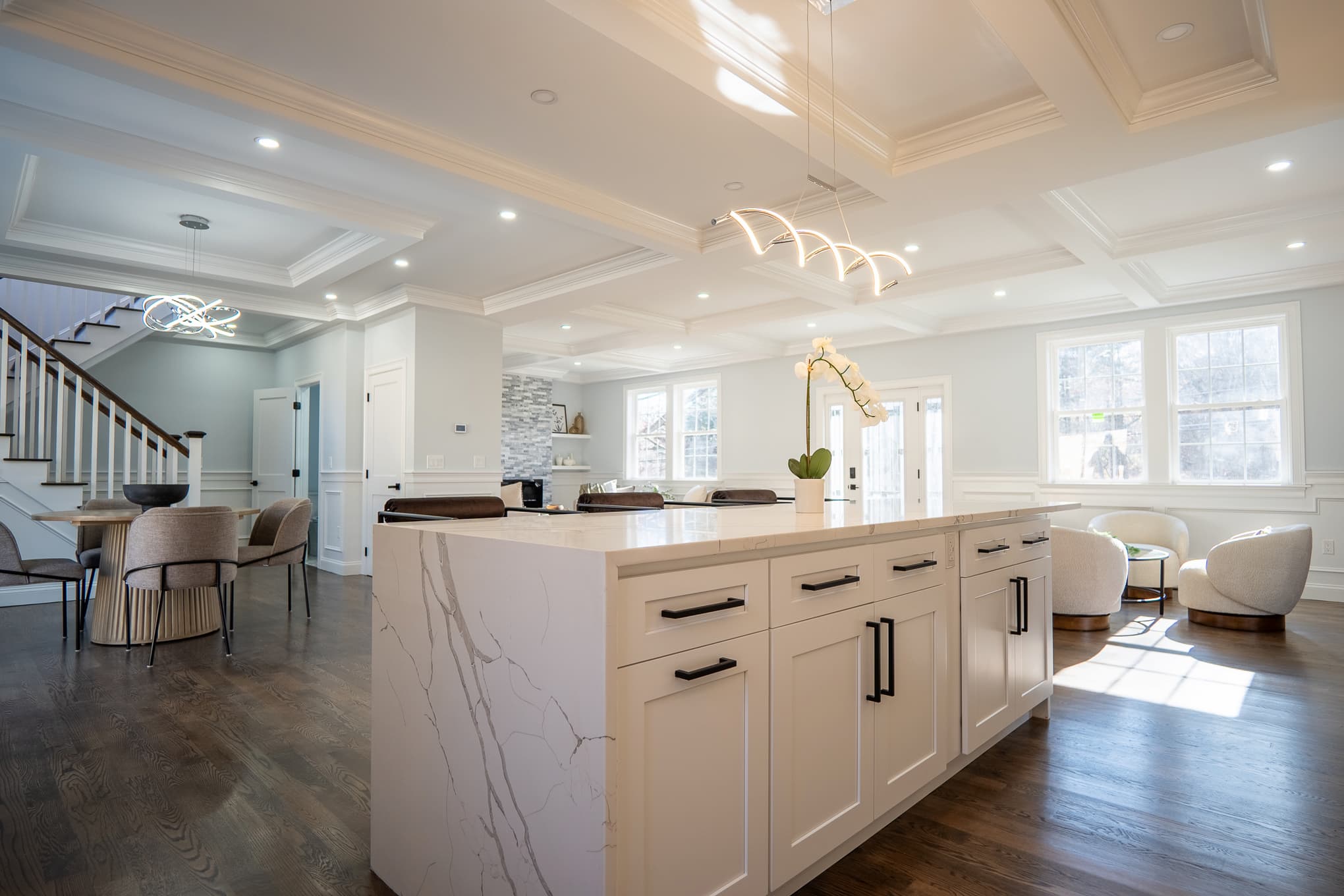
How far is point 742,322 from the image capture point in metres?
7.16

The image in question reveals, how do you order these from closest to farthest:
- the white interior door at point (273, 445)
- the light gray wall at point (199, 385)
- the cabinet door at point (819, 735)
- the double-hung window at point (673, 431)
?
the cabinet door at point (819, 735) < the light gray wall at point (199, 385) < the white interior door at point (273, 445) < the double-hung window at point (673, 431)

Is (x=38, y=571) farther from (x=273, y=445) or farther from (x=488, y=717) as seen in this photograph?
(x=273, y=445)

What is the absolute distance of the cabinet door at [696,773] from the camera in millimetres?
1230

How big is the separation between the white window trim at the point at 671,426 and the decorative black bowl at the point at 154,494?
21.1ft

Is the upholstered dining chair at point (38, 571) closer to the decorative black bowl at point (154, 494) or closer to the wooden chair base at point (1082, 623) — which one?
the decorative black bowl at point (154, 494)

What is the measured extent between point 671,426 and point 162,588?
7.21m

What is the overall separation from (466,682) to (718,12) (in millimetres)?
2415

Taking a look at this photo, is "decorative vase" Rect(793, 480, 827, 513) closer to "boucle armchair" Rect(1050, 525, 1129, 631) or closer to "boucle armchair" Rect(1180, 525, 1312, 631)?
"boucle armchair" Rect(1050, 525, 1129, 631)

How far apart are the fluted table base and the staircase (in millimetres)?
1494

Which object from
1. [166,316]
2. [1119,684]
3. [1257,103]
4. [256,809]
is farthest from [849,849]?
[166,316]

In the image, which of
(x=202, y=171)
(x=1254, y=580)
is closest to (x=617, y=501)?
(x=202, y=171)

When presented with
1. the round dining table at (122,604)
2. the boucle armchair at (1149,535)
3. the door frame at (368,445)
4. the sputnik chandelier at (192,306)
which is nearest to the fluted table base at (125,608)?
the round dining table at (122,604)

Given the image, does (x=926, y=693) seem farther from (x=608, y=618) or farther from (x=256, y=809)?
(x=256, y=809)

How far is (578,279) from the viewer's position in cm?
569
